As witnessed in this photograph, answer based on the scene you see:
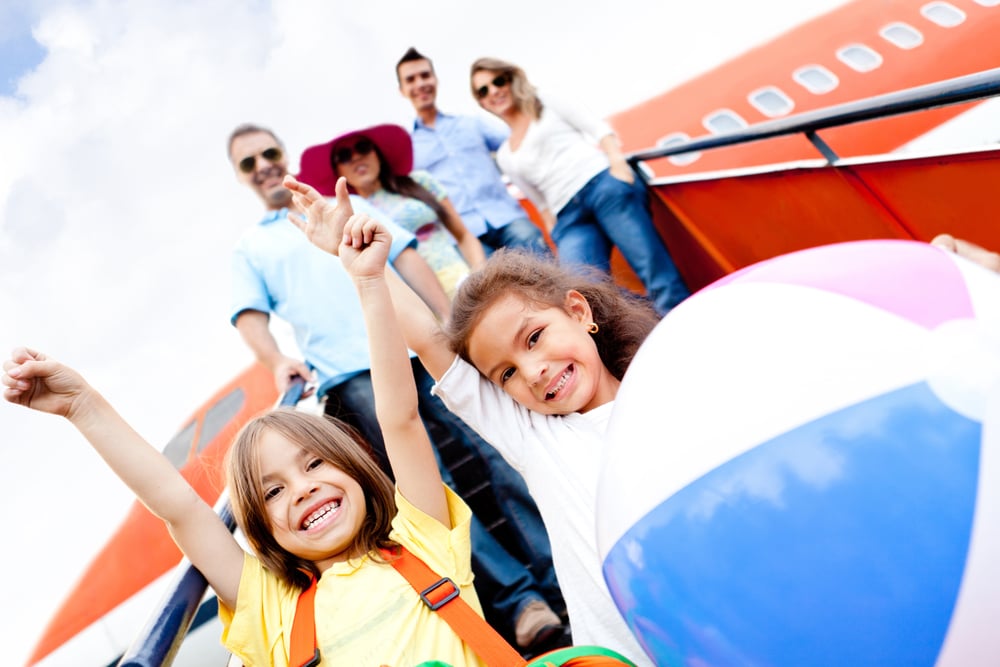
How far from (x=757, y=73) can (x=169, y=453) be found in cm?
560

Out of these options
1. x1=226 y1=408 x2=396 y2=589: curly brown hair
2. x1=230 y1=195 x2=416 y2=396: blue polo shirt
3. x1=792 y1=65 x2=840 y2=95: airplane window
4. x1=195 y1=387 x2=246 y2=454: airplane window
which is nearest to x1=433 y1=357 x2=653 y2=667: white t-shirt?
x1=226 y1=408 x2=396 y2=589: curly brown hair

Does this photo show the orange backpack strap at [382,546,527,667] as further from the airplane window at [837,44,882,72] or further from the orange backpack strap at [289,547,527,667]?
the airplane window at [837,44,882,72]

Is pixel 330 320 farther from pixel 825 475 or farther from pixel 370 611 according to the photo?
pixel 825 475

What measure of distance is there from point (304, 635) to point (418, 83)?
131 inches

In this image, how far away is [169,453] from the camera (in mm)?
5996

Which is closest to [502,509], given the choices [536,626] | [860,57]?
[536,626]

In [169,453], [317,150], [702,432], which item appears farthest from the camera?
[169,453]

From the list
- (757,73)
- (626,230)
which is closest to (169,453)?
(626,230)

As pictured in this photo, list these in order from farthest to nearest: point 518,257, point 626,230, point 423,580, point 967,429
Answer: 1. point 626,230
2. point 518,257
3. point 423,580
4. point 967,429

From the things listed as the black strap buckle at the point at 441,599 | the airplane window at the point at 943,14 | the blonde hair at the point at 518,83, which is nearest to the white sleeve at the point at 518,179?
the blonde hair at the point at 518,83

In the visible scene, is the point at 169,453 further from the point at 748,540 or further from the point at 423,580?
the point at 748,540

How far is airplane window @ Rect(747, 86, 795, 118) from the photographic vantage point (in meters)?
5.21

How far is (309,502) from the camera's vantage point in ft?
6.20

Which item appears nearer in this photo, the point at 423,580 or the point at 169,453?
the point at 423,580
